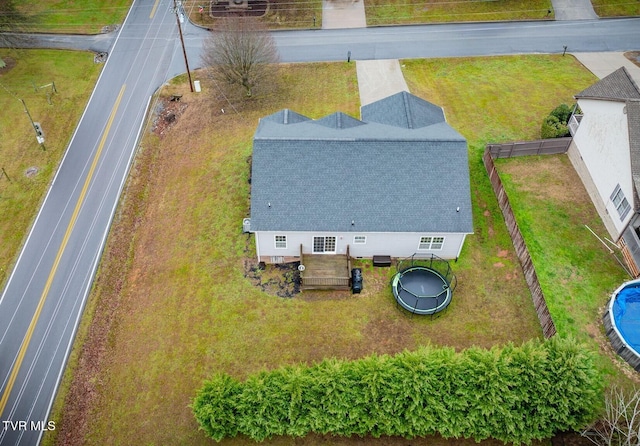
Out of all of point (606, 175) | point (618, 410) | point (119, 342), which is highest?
point (606, 175)

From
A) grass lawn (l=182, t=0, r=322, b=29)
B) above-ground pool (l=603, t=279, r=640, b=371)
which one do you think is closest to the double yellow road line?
grass lawn (l=182, t=0, r=322, b=29)

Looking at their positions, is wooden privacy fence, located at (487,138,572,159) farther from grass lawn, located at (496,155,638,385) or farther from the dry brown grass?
the dry brown grass

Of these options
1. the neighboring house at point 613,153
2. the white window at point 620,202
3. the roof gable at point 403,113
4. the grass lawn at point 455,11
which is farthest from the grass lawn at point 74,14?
the white window at point 620,202

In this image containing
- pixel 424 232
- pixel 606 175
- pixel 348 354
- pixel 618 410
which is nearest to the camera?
pixel 618 410

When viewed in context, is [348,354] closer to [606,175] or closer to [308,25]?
[606,175]

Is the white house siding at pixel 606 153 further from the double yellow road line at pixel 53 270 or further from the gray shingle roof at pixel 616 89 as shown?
the double yellow road line at pixel 53 270

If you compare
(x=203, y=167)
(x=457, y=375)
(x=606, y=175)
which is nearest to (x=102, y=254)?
(x=203, y=167)
